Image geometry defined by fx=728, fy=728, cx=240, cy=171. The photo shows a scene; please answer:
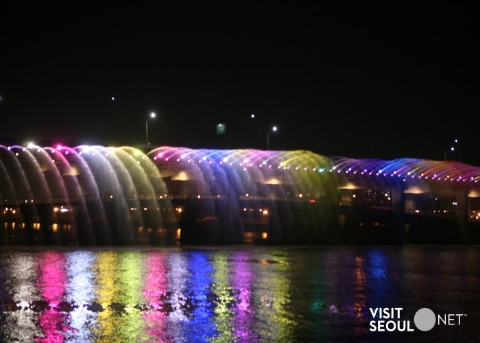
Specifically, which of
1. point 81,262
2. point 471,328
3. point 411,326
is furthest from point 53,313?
point 81,262

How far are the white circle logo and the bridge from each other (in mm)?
41230

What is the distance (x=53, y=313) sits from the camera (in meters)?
19.3

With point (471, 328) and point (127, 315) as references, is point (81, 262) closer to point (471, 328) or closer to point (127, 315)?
point (127, 315)

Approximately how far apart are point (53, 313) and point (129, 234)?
1964 inches

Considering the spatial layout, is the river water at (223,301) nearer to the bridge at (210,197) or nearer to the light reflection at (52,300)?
the light reflection at (52,300)

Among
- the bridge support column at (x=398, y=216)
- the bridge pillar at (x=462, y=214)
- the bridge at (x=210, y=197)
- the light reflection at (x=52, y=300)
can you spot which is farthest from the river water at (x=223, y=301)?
the bridge pillar at (x=462, y=214)

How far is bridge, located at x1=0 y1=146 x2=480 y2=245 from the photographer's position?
7438cm

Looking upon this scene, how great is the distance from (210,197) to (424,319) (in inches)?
2373

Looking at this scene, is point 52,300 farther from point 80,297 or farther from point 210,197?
point 210,197

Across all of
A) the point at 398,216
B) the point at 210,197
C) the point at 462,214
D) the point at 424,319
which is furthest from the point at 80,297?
the point at 462,214

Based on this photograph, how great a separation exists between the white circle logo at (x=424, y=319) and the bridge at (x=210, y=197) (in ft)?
135

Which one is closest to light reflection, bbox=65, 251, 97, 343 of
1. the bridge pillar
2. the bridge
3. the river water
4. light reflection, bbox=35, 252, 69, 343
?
the river water

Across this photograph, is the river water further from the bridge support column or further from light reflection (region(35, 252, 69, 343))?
the bridge support column

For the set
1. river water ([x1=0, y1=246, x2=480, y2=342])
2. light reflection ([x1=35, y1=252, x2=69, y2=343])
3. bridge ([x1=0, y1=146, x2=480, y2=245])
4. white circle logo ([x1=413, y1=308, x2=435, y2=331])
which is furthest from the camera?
bridge ([x1=0, y1=146, x2=480, y2=245])
